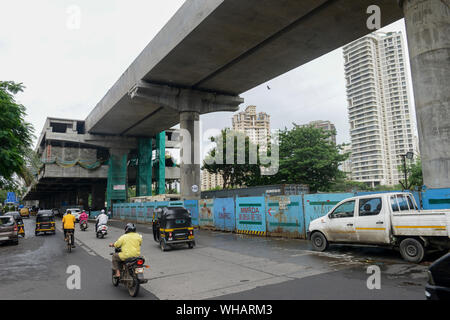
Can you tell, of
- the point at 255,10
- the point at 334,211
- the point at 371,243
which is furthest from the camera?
the point at 255,10

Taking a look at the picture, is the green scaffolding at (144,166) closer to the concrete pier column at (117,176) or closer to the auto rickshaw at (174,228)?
the concrete pier column at (117,176)

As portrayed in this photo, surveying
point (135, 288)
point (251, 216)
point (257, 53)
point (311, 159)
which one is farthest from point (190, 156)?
point (135, 288)

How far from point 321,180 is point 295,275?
37289mm

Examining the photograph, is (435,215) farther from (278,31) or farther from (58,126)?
(58,126)

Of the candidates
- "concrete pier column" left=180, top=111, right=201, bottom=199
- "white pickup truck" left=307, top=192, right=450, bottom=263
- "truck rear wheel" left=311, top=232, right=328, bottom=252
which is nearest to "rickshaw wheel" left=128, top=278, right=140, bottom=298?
"white pickup truck" left=307, top=192, right=450, bottom=263

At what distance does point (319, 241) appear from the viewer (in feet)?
37.9

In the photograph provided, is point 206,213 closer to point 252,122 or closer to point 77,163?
point 77,163

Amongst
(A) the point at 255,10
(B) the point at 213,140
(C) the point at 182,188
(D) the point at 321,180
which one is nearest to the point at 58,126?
(B) the point at 213,140

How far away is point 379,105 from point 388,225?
397ft

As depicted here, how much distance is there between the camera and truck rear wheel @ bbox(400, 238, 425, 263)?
8664mm

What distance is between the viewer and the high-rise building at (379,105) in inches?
4195

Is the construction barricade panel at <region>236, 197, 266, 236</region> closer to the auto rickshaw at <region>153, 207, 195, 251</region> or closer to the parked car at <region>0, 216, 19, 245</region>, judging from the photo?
the auto rickshaw at <region>153, 207, 195, 251</region>
